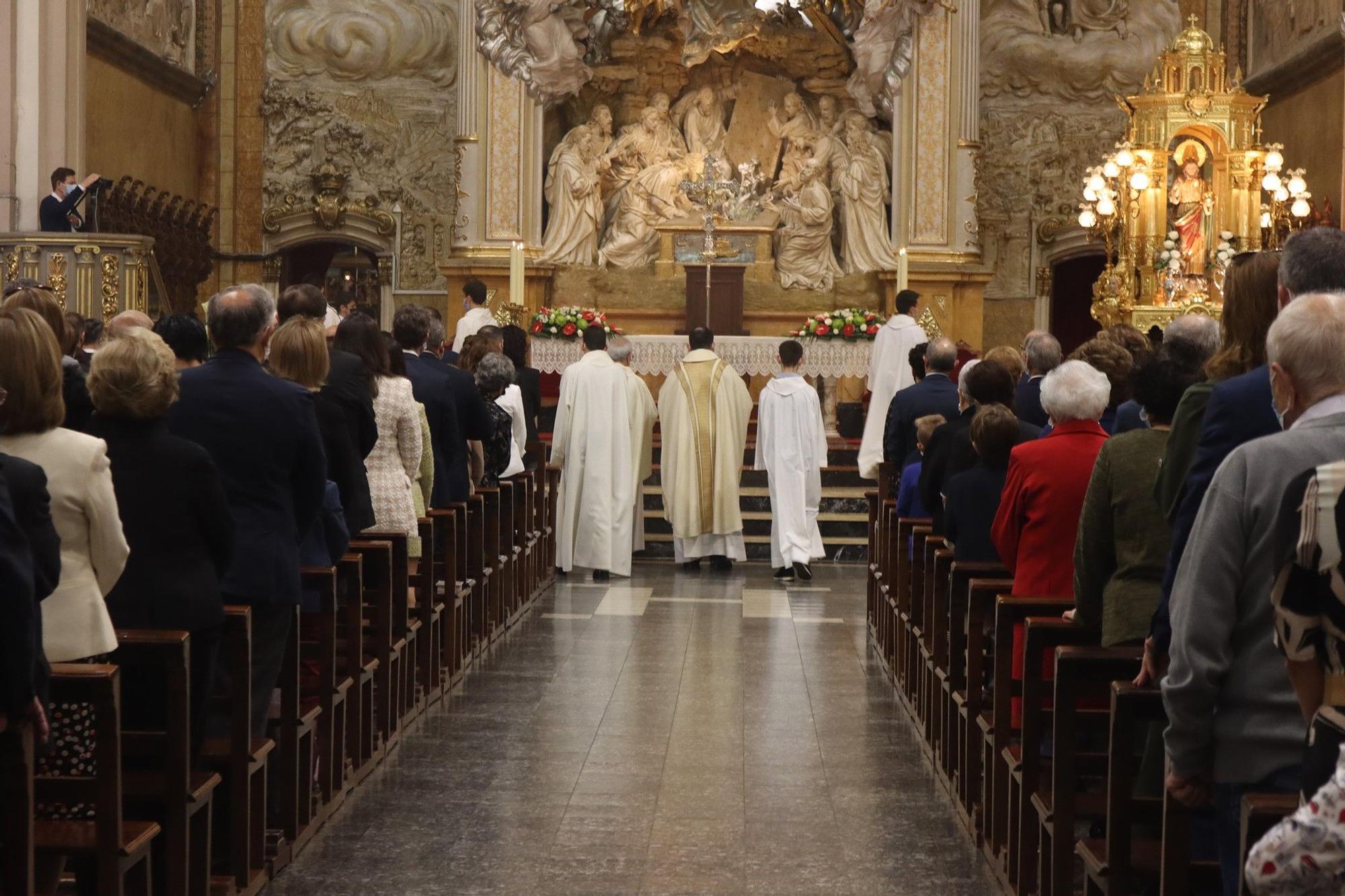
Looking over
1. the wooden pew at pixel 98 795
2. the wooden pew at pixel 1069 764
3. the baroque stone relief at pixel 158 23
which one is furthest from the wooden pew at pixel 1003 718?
the baroque stone relief at pixel 158 23

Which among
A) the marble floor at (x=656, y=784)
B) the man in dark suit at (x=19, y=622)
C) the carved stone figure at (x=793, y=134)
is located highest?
the carved stone figure at (x=793, y=134)

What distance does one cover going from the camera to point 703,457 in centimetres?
1377

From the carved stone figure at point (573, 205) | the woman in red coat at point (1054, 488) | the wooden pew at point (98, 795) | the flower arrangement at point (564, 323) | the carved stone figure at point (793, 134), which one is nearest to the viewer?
the wooden pew at point (98, 795)

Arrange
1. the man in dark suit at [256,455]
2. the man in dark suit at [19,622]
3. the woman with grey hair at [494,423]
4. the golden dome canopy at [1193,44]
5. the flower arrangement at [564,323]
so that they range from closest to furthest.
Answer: the man in dark suit at [19,622] → the man in dark suit at [256,455] → the woman with grey hair at [494,423] → the flower arrangement at [564,323] → the golden dome canopy at [1193,44]

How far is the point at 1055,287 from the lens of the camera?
2281cm

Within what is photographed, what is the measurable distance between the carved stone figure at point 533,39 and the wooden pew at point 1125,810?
16.7m

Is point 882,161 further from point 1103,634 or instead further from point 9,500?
point 9,500

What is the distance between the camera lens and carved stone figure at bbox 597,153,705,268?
818 inches

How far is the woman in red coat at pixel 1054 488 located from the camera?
6.00 meters

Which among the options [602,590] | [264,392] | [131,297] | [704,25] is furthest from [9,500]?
[704,25]

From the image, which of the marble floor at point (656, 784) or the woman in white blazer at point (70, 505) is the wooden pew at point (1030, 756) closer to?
the marble floor at point (656, 784)

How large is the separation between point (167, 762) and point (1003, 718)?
2562 mm

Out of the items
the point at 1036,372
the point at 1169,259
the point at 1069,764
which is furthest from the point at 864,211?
the point at 1069,764

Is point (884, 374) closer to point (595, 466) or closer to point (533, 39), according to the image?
point (595, 466)
